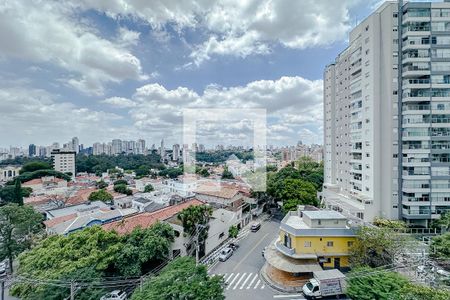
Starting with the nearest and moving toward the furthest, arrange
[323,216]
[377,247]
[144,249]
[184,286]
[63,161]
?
[184,286], [144,249], [377,247], [323,216], [63,161]

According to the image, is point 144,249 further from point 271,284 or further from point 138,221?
point 271,284

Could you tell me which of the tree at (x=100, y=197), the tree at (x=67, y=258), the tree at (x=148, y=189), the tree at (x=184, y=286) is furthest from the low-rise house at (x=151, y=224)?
the tree at (x=148, y=189)

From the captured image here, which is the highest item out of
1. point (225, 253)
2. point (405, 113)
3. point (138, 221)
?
point (405, 113)

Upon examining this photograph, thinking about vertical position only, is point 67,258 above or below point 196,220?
below

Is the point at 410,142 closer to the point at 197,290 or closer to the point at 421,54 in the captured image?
the point at 421,54

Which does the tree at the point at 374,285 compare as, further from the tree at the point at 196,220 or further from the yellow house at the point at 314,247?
the tree at the point at 196,220

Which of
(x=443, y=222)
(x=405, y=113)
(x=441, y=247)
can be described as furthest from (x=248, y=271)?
(x=405, y=113)
